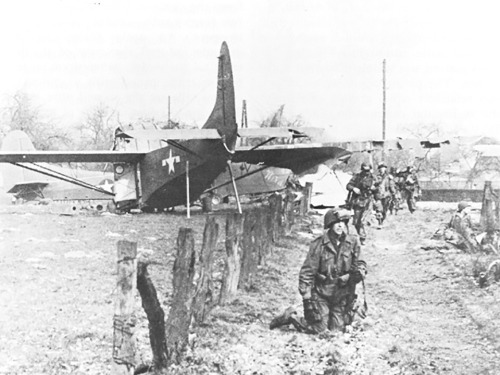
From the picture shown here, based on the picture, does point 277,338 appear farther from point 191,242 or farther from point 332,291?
point 191,242

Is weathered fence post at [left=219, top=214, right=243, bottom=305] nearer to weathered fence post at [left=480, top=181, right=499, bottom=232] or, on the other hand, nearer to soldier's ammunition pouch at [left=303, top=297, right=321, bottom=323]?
soldier's ammunition pouch at [left=303, top=297, right=321, bottom=323]

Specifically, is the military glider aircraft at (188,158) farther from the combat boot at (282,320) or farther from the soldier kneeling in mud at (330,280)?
the combat boot at (282,320)

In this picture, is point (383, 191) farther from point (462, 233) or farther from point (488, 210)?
point (488, 210)

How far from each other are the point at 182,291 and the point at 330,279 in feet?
6.17

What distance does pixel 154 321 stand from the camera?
16.0 ft

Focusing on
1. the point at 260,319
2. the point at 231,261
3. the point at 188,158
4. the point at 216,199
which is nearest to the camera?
the point at 260,319

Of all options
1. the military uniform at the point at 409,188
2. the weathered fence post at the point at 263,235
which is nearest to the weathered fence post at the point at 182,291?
the weathered fence post at the point at 263,235

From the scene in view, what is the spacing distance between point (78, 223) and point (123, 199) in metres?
4.32

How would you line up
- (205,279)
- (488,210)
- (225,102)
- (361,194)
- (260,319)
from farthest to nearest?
(225,102) → (361,194) → (488,210) → (260,319) → (205,279)

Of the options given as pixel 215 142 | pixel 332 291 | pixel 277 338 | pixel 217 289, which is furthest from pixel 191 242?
pixel 215 142

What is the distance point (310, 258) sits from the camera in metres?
6.54

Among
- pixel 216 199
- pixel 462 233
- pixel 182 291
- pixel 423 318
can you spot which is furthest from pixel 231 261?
pixel 216 199

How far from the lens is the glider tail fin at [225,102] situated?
15656mm

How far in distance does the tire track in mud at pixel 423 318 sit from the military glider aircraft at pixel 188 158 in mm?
5017
